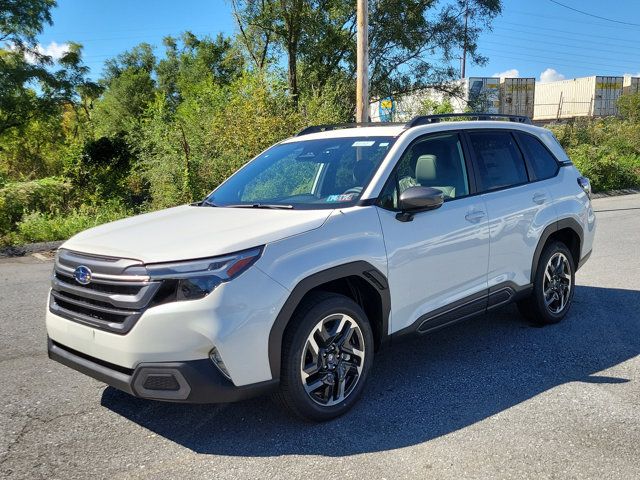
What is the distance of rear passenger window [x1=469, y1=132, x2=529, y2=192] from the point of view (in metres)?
4.66

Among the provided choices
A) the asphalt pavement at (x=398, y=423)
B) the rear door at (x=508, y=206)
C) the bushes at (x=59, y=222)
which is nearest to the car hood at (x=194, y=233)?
the asphalt pavement at (x=398, y=423)

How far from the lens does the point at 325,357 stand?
136 inches

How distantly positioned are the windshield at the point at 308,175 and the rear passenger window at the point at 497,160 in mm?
956

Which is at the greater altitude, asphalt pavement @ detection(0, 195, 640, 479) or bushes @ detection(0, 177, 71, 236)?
bushes @ detection(0, 177, 71, 236)

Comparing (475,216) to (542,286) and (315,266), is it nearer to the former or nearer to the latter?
(542,286)

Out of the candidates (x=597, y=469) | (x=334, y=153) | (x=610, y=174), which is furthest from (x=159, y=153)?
(x=610, y=174)

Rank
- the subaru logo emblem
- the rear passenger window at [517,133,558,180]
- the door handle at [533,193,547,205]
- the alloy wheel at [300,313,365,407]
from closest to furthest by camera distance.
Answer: the subaru logo emblem, the alloy wheel at [300,313,365,407], the door handle at [533,193,547,205], the rear passenger window at [517,133,558,180]

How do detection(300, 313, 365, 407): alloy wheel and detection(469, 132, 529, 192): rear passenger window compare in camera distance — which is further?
detection(469, 132, 529, 192): rear passenger window

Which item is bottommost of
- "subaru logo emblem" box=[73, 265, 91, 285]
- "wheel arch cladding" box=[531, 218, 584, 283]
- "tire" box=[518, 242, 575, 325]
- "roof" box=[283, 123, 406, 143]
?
"tire" box=[518, 242, 575, 325]

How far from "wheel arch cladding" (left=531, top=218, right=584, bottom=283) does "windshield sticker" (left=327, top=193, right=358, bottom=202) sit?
205 centimetres

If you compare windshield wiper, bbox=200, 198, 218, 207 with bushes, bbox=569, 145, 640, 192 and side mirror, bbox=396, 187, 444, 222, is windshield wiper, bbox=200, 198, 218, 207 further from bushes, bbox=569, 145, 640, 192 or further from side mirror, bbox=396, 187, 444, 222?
bushes, bbox=569, 145, 640, 192

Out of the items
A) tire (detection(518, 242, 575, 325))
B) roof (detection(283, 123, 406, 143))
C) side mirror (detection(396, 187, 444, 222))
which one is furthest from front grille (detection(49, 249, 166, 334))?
tire (detection(518, 242, 575, 325))

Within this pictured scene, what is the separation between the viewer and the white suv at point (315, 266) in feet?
9.78

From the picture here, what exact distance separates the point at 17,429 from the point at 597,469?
10.9ft
